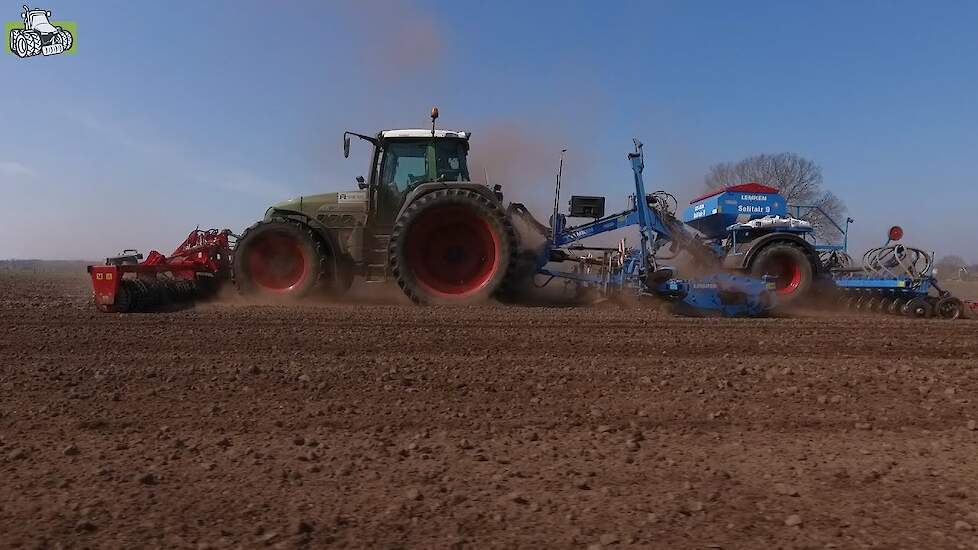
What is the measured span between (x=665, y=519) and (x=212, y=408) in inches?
101

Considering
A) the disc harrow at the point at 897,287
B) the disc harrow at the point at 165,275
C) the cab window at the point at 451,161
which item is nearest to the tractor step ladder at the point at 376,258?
the cab window at the point at 451,161

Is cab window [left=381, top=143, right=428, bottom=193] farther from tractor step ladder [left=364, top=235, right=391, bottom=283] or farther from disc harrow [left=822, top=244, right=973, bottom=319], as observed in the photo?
disc harrow [left=822, top=244, right=973, bottom=319]

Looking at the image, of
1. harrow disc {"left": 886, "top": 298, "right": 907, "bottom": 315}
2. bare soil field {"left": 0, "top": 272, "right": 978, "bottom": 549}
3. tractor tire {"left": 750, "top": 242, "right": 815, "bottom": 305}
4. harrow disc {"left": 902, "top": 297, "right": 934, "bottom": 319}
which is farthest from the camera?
harrow disc {"left": 886, "top": 298, "right": 907, "bottom": 315}

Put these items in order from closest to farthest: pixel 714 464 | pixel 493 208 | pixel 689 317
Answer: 1. pixel 714 464
2. pixel 689 317
3. pixel 493 208

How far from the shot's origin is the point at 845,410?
3.88 meters

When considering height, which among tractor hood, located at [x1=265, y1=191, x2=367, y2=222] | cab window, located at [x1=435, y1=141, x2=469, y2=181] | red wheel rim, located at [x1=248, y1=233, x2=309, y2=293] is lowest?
red wheel rim, located at [x1=248, y1=233, x2=309, y2=293]

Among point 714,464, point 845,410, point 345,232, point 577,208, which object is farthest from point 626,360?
point 345,232

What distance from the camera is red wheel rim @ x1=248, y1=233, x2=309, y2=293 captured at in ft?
30.1

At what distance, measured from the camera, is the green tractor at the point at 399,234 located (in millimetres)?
8844

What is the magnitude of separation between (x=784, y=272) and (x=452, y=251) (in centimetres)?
491

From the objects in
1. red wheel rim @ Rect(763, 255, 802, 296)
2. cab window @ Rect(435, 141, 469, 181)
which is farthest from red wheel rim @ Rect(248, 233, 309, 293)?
red wheel rim @ Rect(763, 255, 802, 296)

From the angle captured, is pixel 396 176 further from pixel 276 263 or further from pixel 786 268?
pixel 786 268

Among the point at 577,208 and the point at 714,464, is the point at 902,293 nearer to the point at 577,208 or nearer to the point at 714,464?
the point at 577,208

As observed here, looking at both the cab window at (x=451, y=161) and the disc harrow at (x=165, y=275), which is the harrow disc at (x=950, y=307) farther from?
the disc harrow at (x=165, y=275)
